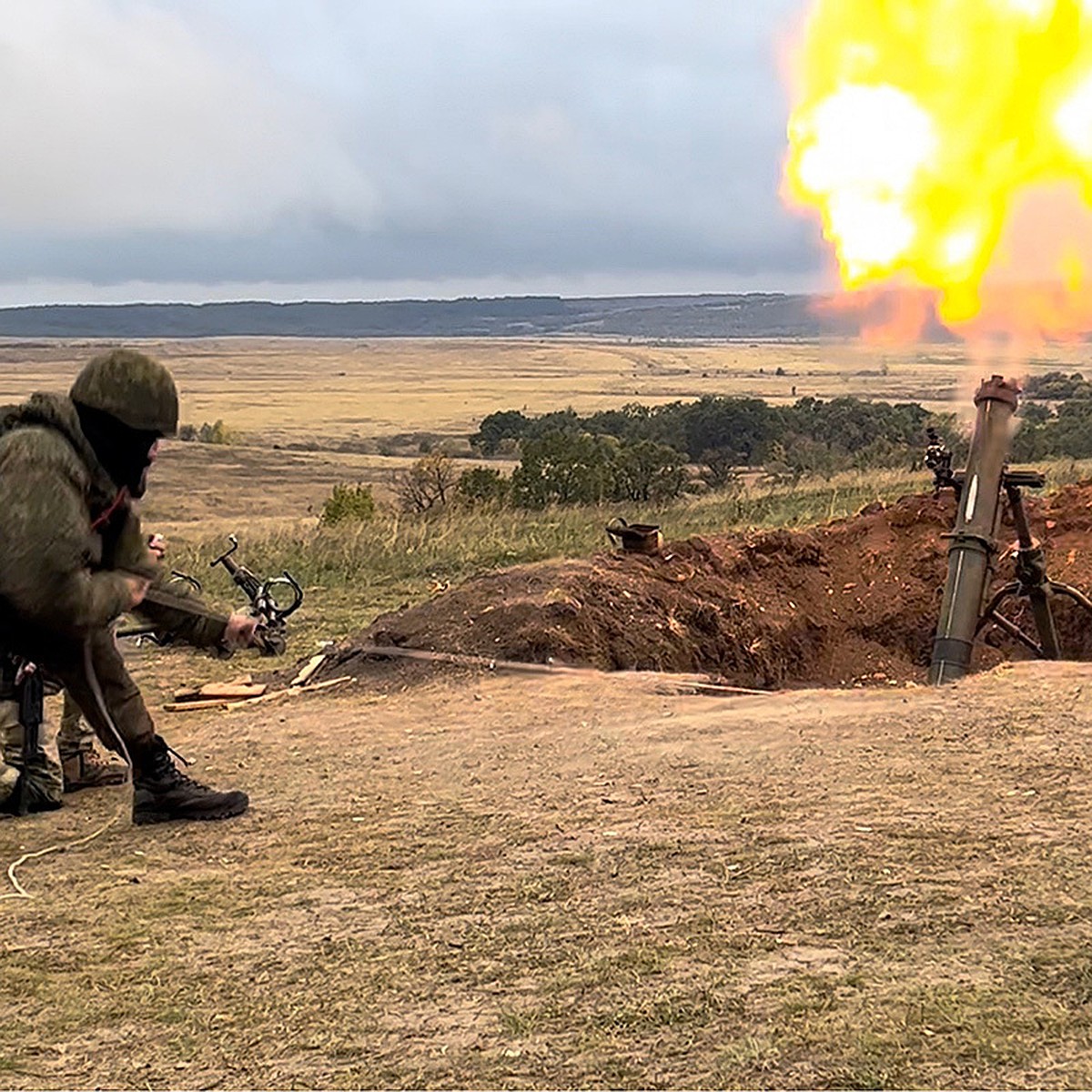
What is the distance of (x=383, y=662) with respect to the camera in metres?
9.95

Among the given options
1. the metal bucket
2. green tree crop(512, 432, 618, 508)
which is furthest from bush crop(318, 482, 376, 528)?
the metal bucket

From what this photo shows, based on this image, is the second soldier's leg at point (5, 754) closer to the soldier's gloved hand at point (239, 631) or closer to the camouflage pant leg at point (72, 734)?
the camouflage pant leg at point (72, 734)

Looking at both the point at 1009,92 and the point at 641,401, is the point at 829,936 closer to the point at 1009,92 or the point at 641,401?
the point at 1009,92

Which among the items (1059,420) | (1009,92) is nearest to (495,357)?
(1059,420)

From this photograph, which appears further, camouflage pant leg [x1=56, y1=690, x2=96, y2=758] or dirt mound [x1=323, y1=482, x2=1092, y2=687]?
dirt mound [x1=323, y1=482, x2=1092, y2=687]

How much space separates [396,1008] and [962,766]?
2.84m

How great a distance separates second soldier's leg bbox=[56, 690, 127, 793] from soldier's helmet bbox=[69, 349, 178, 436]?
2.00 metres

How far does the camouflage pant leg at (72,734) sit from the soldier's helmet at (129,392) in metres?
2.04

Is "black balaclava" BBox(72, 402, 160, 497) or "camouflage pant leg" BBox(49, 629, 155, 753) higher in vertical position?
"black balaclava" BBox(72, 402, 160, 497)

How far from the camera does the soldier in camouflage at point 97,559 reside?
517 centimetres

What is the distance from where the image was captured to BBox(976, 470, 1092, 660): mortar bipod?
9484 mm

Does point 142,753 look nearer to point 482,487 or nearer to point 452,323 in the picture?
point 482,487

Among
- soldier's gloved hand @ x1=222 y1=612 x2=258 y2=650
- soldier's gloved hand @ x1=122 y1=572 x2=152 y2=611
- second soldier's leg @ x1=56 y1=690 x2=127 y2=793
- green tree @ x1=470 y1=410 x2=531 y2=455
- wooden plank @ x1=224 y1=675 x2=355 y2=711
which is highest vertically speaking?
soldier's gloved hand @ x1=122 y1=572 x2=152 y2=611

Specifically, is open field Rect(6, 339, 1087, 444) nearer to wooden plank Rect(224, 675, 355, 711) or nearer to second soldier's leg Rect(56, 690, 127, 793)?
wooden plank Rect(224, 675, 355, 711)
